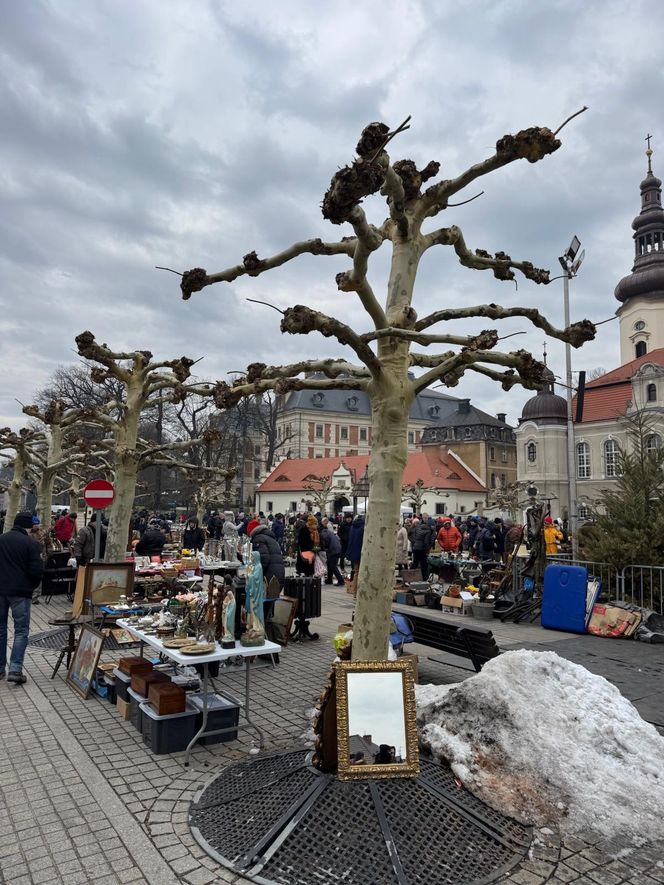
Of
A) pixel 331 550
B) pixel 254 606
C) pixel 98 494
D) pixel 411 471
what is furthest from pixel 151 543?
pixel 411 471

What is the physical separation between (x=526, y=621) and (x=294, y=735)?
26.0 ft

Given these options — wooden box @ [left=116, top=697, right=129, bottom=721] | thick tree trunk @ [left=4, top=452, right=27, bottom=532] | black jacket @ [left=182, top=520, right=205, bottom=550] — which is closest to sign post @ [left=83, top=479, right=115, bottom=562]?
wooden box @ [left=116, top=697, right=129, bottom=721]

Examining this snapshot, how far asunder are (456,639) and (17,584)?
17.8 ft

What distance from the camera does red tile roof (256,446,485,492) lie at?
6053 centimetres

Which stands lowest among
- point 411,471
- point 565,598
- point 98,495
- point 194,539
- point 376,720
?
point 376,720

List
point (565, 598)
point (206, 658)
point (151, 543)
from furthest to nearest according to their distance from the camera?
point (151, 543) < point (565, 598) < point (206, 658)

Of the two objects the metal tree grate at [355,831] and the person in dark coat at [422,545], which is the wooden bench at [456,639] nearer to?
the metal tree grate at [355,831]

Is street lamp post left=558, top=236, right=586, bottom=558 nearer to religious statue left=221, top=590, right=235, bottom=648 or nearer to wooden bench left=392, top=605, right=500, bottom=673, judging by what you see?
wooden bench left=392, top=605, right=500, bottom=673

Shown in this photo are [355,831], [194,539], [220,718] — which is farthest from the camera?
[194,539]

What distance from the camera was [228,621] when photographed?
6.30 m

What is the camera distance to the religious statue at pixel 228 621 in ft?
20.4

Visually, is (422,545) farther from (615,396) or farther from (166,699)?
(615,396)

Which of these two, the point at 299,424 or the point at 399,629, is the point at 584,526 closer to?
the point at 399,629

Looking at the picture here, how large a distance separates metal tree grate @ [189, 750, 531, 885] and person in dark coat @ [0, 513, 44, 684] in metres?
4.11
